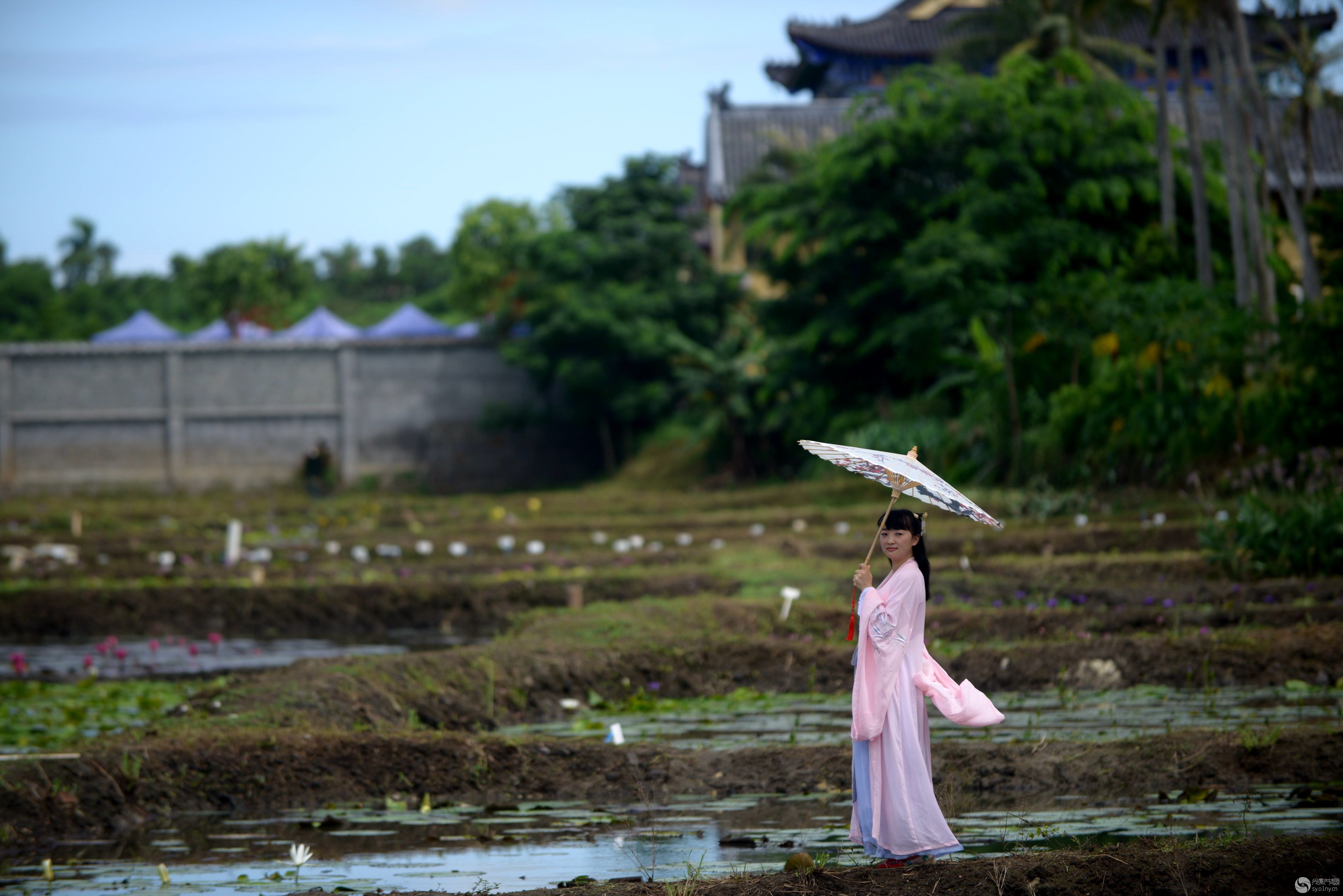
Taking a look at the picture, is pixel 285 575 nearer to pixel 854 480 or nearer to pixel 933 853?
pixel 854 480

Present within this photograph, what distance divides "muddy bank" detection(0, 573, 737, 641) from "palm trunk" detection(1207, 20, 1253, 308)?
874 cm

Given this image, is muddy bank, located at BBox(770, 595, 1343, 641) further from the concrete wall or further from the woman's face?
the concrete wall

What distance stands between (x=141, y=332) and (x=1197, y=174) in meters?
27.3

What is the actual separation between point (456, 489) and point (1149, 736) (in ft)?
81.2

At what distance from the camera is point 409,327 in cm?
3453

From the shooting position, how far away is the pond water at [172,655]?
10.2 metres

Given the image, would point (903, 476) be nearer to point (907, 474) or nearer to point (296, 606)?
point (907, 474)

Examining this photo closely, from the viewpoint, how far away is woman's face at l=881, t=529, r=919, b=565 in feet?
15.3

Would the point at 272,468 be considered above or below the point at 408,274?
below

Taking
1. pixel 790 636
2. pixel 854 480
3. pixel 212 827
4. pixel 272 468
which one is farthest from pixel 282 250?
pixel 212 827

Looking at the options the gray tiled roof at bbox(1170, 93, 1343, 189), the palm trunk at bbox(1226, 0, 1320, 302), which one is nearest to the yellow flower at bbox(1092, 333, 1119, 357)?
the palm trunk at bbox(1226, 0, 1320, 302)

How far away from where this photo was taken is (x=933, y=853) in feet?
14.3

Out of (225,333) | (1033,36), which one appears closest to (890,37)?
(1033,36)

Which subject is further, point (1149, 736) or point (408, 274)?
point (408, 274)
